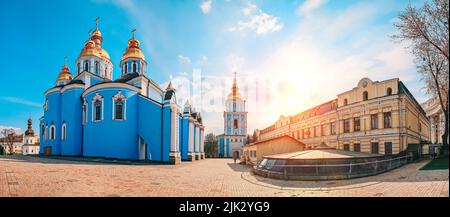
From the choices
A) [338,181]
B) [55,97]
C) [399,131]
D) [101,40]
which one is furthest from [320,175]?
[101,40]

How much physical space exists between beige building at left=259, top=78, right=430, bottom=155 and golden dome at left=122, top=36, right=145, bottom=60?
22990 mm

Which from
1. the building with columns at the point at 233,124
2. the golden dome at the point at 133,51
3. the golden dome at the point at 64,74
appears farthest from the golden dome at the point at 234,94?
the golden dome at the point at 64,74

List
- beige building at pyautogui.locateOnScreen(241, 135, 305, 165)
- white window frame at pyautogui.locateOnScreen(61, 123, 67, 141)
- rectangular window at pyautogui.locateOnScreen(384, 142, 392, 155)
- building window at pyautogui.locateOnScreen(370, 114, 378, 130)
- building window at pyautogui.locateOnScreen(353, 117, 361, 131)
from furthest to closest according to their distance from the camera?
white window frame at pyautogui.locateOnScreen(61, 123, 67, 141) → building window at pyautogui.locateOnScreen(353, 117, 361, 131) → building window at pyautogui.locateOnScreen(370, 114, 378, 130) → beige building at pyautogui.locateOnScreen(241, 135, 305, 165) → rectangular window at pyautogui.locateOnScreen(384, 142, 392, 155)

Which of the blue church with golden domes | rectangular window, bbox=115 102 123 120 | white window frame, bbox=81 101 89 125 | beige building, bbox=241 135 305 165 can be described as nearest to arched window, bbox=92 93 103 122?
the blue church with golden domes

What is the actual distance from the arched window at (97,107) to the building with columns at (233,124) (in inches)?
1501

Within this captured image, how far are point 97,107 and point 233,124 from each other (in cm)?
3955

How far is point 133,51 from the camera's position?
3170 cm

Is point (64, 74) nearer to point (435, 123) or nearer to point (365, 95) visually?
point (365, 95)

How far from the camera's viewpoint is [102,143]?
79.8 feet

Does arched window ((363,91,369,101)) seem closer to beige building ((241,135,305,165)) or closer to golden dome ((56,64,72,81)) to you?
beige building ((241,135,305,165))

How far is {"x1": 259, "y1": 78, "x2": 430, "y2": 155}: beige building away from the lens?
68.6 feet

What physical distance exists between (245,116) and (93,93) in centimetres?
4134

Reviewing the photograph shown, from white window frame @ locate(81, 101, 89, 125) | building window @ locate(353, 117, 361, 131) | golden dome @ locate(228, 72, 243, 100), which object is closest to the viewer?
building window @ locate(353, 117, 361, 131)

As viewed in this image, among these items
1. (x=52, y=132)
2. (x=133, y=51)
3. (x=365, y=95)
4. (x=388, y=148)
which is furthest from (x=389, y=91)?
(x=52, y=132)
